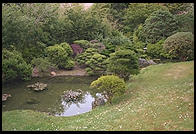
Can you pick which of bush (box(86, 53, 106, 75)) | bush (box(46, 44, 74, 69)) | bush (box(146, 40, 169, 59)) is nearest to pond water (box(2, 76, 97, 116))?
bush (box(86, 53, 106, 75))

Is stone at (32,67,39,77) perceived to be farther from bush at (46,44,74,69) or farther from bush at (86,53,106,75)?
bush at (86,53,106,75)

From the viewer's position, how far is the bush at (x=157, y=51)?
3014 centimetres

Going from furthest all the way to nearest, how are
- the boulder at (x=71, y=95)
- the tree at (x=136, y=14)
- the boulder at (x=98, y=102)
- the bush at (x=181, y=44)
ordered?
the tree at (x=136, y=14) < the bush at (x=181, y=44) < the boulder at (x=71, y=95) < the boulder at (x=98, y=102)

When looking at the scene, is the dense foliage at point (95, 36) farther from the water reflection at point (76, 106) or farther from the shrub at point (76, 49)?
the water reflection at point (76, 106)

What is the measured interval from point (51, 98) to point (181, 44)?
12.7 meters

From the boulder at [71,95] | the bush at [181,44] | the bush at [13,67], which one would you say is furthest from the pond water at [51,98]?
the bush at [181,44]

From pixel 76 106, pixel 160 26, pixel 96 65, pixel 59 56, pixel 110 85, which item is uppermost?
pixel 160 26

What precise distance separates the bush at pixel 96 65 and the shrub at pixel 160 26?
8.44 m

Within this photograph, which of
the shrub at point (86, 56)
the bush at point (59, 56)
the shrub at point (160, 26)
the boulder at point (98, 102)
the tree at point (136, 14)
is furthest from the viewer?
the tree at point (136, 14)

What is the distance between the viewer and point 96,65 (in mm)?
26594

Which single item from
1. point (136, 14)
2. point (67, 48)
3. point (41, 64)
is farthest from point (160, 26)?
point (41, 64)

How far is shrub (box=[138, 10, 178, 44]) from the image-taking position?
32.3m

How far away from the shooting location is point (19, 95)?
20734 millimetres

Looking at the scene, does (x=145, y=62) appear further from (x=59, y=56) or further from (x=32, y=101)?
(x=32, y=101)
